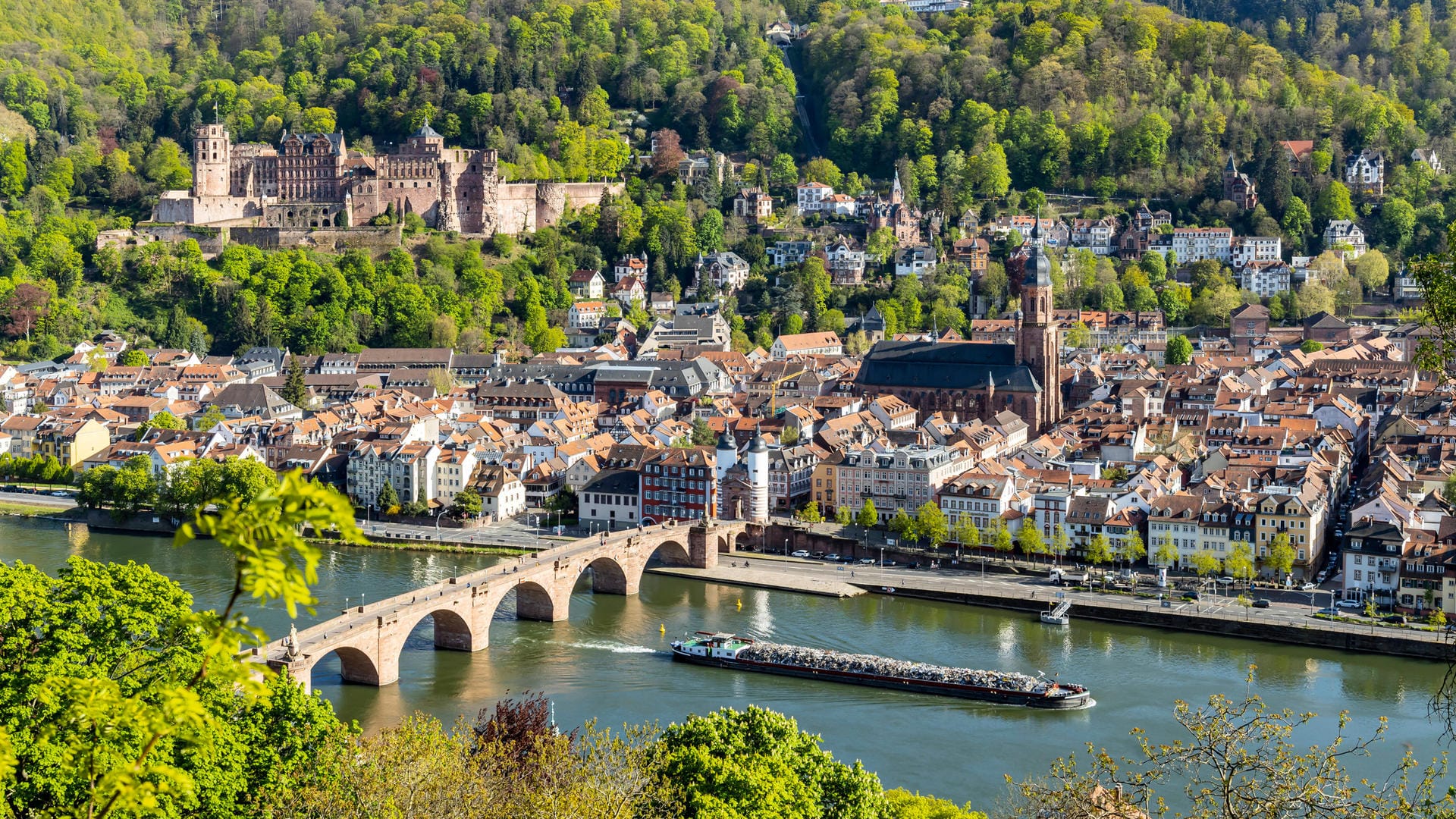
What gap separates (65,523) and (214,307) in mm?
19067

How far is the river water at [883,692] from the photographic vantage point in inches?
767

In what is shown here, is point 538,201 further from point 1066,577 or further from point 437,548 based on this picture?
point 1066,577

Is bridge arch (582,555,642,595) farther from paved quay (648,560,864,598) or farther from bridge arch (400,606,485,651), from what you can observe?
bridge arch (400,606,485,651)

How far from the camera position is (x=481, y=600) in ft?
77.2

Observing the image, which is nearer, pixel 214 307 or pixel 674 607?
pixel 674 607

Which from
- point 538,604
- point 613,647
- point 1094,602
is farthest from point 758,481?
point 613,647

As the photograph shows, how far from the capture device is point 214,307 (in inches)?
2071

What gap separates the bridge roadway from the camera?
66.5 ft

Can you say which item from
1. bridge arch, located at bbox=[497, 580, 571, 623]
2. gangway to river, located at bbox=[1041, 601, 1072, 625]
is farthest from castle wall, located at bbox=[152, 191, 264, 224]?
gangway to river, located at bbox=[1041, 601, 1072, 625]

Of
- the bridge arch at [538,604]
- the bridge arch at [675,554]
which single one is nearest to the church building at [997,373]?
the bridge arch at [675,554]

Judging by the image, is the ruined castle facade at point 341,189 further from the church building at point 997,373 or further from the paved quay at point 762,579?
the paved quay at point 762,579

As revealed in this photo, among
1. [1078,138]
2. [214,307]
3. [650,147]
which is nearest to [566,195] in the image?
[650,147]

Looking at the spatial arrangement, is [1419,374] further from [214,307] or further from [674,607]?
[214,307]

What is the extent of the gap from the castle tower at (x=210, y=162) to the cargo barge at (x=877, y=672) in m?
40.1
